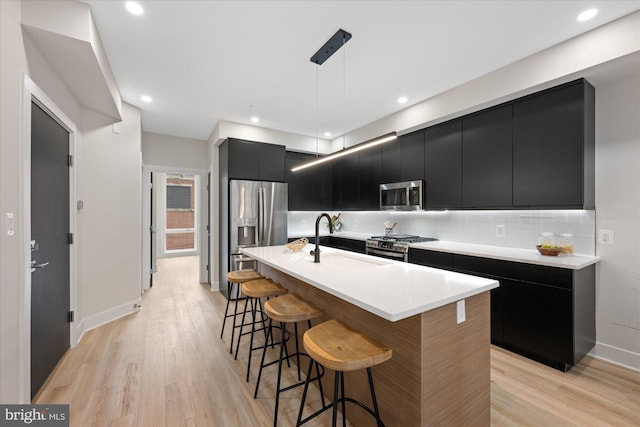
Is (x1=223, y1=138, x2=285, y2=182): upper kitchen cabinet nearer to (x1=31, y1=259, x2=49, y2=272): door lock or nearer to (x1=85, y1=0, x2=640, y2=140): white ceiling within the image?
(x1=85, y1=0, x2=640, y2=140): white ceiling

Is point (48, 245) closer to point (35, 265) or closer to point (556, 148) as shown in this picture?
point (35, 265)

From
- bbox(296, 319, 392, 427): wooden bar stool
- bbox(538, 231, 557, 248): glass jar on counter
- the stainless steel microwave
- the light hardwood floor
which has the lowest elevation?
the light hardwood floor

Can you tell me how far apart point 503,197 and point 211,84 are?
3484 mm

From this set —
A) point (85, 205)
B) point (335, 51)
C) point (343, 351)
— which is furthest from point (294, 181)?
point (343, 351)

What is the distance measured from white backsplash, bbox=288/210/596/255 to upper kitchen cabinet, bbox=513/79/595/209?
0.26 m

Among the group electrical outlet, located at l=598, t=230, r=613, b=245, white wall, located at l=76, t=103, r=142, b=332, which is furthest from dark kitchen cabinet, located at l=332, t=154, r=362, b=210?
white wall, located at l=76, t=103, r=142, b=332

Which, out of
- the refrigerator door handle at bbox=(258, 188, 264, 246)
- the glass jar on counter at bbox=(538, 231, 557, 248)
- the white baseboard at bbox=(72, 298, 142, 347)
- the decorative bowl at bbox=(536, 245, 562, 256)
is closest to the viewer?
the decorative bowl at bbox=(536, 245, 562, 256)

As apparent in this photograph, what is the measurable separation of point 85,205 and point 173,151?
2.21m

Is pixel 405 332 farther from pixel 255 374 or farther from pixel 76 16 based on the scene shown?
pixel 76 16

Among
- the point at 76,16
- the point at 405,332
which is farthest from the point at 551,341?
the point at 76,16

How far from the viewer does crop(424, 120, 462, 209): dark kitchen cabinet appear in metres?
3.26

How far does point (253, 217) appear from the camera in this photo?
4363 millimetres

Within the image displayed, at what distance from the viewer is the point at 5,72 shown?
1567mm

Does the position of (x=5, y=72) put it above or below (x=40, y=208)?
above
